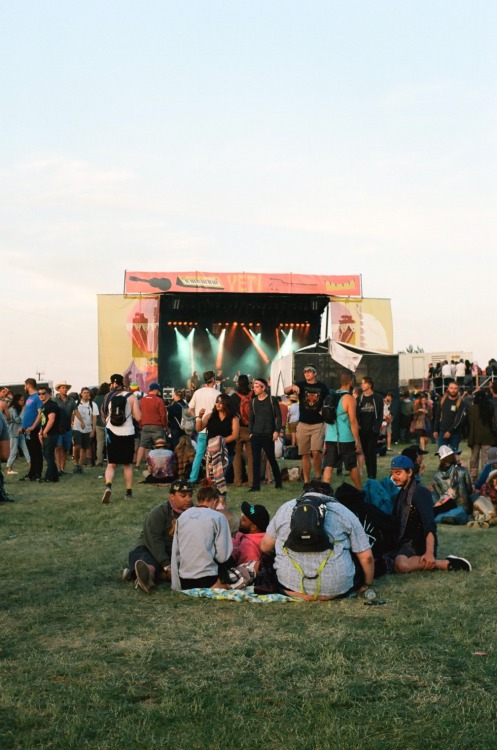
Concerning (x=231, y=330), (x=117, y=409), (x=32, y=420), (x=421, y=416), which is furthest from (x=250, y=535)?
(x=231, y=330)

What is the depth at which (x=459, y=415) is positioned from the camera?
1547cm

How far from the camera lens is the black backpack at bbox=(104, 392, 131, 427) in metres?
13.0

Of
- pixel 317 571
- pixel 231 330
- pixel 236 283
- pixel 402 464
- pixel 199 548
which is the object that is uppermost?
pixel 236 283

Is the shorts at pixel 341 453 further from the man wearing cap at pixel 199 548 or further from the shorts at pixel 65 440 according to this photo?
the shorts at pixel 65 440

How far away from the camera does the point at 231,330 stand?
3556cm

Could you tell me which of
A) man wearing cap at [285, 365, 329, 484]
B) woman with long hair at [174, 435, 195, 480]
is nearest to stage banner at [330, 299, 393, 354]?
woman with long hair at [174, 435, 195, 480]

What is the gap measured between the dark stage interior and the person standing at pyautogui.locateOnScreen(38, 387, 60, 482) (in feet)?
55.3

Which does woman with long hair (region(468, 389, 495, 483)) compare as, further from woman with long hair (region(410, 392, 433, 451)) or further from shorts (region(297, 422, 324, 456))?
woman with long hair (region(410, 392, 433, 451))

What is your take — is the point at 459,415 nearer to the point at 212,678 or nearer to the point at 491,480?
the point at 491,480

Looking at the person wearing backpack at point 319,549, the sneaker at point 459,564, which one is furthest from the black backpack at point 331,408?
the person wearing backpack at point 319,549

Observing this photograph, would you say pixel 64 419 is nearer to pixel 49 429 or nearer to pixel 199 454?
pixel 49 429

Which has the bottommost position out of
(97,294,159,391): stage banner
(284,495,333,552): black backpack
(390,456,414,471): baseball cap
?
(284,495,333,552): black backpack

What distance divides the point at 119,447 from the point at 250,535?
546 centimetres

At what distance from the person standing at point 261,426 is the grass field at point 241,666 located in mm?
6239
